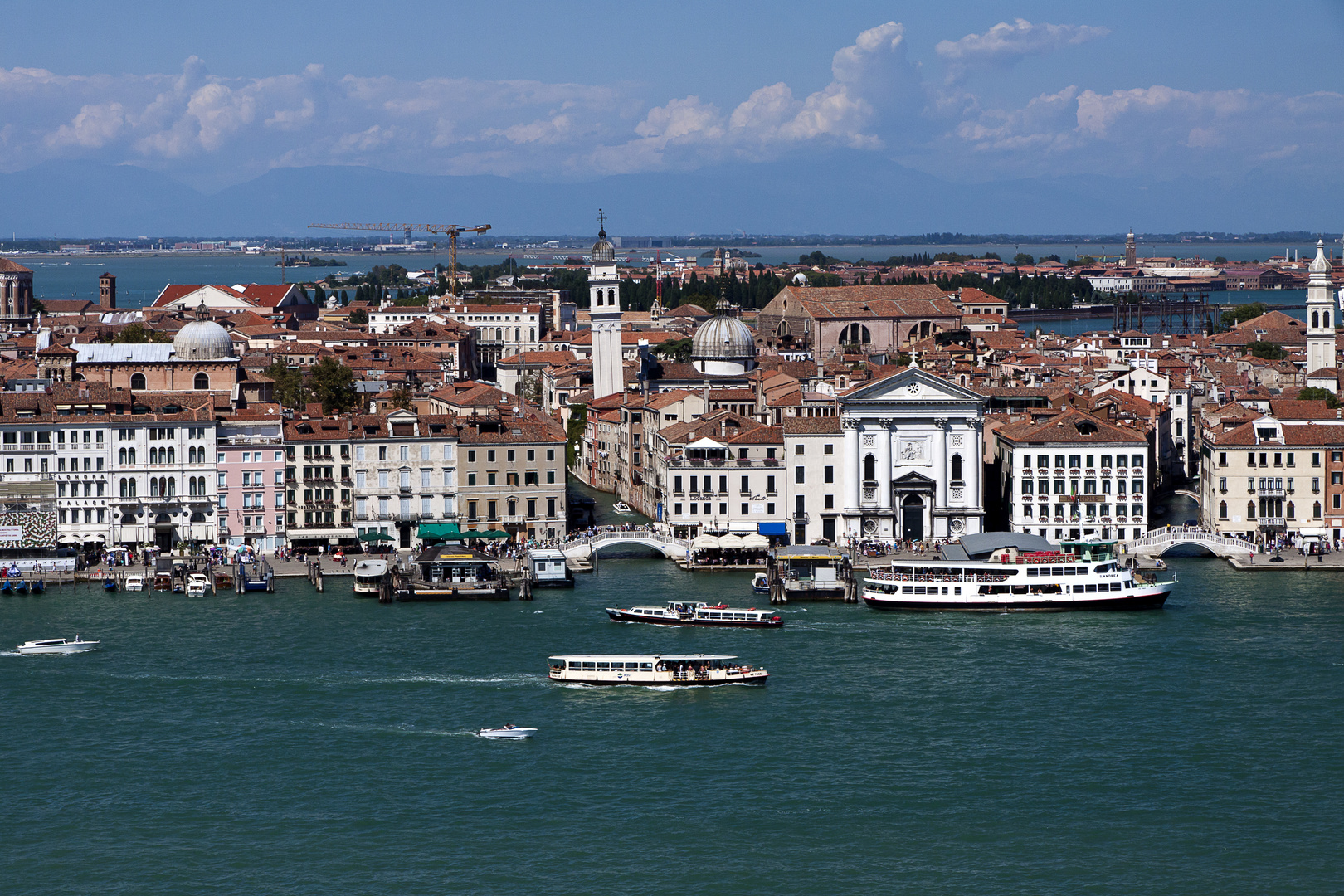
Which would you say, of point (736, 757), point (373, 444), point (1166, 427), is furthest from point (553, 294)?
point (736, 757)

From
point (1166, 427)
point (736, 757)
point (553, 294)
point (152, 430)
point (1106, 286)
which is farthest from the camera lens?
point (1106, 286)

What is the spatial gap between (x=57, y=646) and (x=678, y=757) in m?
12.0

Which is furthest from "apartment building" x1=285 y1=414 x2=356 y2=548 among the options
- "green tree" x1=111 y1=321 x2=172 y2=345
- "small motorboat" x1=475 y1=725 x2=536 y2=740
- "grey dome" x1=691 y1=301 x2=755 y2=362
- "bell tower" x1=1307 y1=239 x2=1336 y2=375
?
"bell tower" x1=1307 y1=239 x2=1336 y2=375

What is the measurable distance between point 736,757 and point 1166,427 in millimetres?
29953

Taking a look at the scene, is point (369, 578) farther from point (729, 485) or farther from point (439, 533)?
point (729, 485)

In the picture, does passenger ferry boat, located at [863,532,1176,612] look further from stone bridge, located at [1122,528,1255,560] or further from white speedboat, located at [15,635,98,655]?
white speedboat, located at [15,635,98,655]

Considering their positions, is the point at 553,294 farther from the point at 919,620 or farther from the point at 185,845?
the point at 185,845

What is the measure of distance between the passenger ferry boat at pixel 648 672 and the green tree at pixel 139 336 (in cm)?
4283

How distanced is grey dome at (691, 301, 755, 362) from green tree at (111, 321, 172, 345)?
22.7 m

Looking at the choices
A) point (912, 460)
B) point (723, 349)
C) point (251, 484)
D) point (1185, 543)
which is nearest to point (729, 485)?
point (912, 460)

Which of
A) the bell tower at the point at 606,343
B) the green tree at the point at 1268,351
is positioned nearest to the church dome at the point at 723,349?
the bell tower at the point at 606,343

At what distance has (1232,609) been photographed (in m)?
36.8

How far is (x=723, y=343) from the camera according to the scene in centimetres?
5666

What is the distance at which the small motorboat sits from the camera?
28.0 metres
